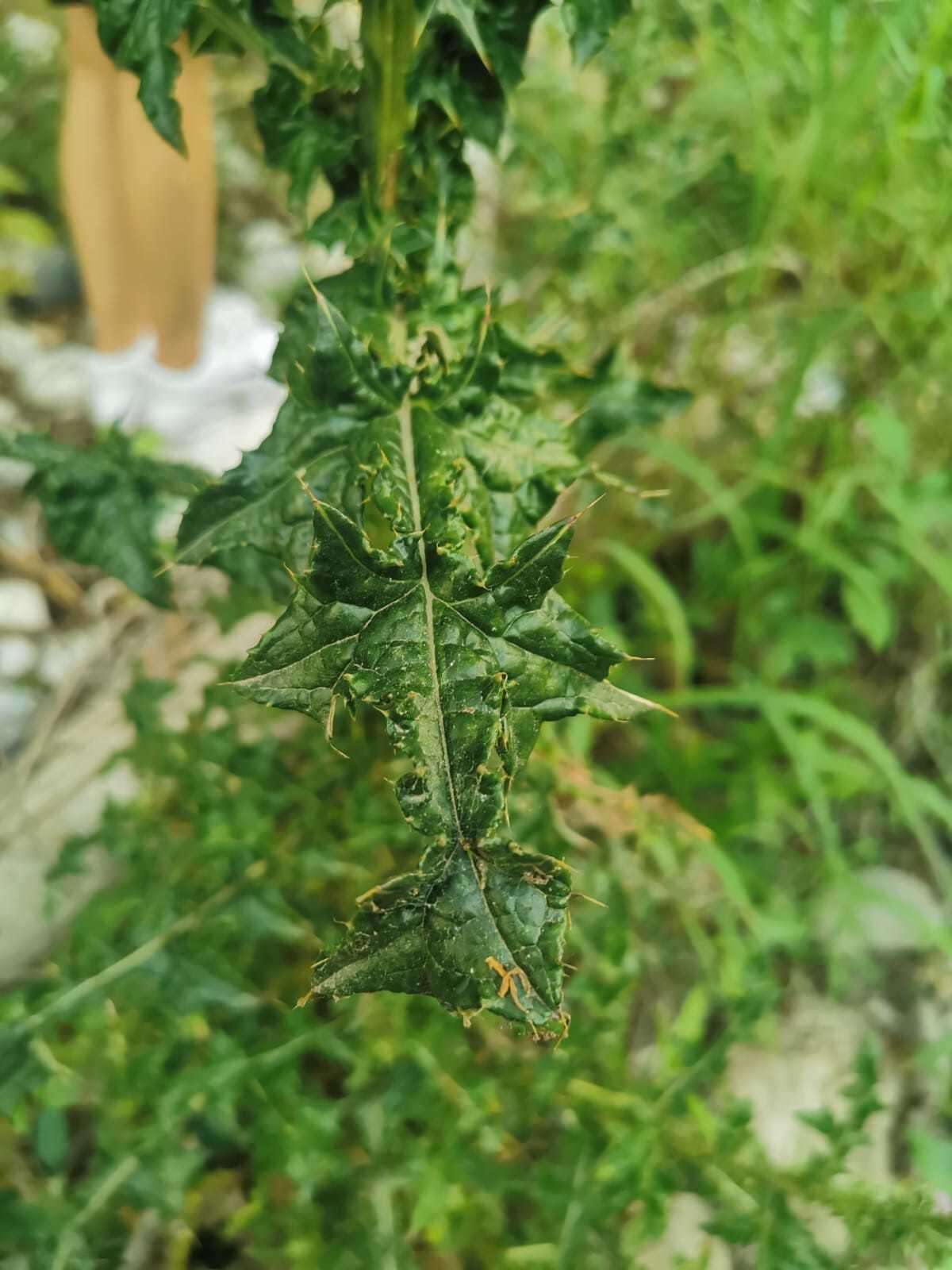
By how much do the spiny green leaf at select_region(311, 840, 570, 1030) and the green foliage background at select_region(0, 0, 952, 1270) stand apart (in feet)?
1.51

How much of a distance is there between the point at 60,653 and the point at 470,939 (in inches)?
55.2

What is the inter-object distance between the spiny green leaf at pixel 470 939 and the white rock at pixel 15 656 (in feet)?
4.39

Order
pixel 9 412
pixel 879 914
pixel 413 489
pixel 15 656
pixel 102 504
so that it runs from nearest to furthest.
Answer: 1. pixel 413 489
2. pixel 102 504
3. pixel 879 914
4. pixel 15 656
5. pixel 9 412

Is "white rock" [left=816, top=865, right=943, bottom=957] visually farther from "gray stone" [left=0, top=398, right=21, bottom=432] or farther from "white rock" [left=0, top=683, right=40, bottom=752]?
"gray stone" [left=0, top=398, right=21, bottom=432]

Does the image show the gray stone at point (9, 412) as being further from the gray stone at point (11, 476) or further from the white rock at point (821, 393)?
the white rock at point (821, 393)

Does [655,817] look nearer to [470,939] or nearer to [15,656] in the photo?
[470,939]

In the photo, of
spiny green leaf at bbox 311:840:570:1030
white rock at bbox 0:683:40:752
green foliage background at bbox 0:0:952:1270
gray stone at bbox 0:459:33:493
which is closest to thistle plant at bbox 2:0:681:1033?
spiny green leaf at bbox 311:840:570:1030

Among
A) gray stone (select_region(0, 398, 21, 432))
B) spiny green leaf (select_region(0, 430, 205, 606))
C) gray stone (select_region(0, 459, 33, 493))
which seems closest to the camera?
spiny green leaf (select_region(0, 430, 205, 606))

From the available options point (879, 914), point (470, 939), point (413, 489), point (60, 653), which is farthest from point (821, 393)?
point (470, 939)

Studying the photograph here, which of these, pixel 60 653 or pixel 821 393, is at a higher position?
pixel 821 393

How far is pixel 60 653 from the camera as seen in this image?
1.73m

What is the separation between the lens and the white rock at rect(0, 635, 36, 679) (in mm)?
1685

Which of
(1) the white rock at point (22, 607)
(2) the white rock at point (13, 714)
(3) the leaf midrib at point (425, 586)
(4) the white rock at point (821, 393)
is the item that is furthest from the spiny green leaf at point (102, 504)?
(4) the white rock at point (821, 393)

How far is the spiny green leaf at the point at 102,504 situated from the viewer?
902mm
